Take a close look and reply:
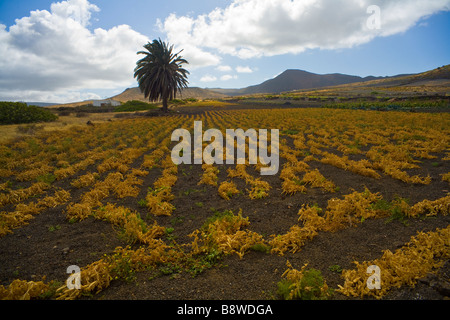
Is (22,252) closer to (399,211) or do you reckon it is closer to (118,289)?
(118,289)

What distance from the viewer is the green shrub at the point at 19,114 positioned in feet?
76.1

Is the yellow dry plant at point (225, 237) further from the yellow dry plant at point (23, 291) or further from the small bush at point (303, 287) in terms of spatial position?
the yellow dry plant at point (23, 291)

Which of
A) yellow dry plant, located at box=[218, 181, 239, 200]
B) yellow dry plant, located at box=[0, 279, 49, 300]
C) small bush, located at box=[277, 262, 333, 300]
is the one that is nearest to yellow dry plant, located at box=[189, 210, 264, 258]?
small bush, located at box=[277, 262, 333, 300]

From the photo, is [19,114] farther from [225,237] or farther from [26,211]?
[225,237]

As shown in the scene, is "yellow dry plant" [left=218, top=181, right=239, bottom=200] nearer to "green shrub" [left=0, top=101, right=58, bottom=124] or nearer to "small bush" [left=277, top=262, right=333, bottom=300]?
"small bush" [left=277, top=262, right=333, bottom=300]

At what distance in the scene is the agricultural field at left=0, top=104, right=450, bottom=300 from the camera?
12.8ft

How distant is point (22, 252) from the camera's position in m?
4.98

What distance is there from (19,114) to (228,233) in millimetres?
30830

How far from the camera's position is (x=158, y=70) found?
38.2 metres

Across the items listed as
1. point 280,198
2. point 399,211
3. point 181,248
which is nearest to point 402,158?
point 399,211

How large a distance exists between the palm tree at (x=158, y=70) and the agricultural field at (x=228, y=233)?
31.3 meters

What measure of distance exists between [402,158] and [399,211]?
7060 millimetres

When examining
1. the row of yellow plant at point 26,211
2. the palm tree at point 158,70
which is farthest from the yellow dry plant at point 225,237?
the palm tree at point 158,70

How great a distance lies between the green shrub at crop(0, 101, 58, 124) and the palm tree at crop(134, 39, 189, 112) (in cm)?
1685
